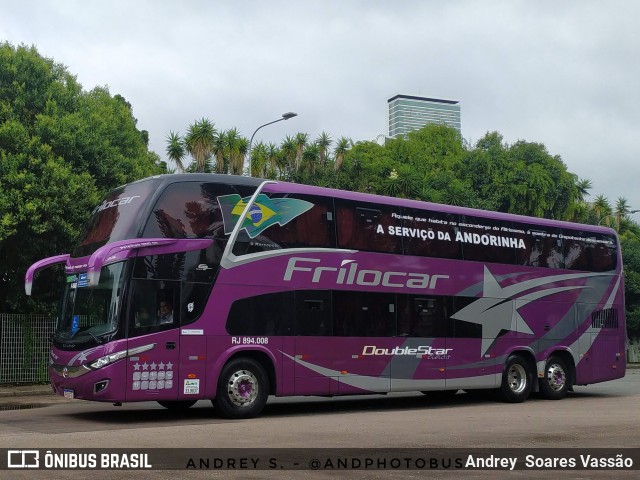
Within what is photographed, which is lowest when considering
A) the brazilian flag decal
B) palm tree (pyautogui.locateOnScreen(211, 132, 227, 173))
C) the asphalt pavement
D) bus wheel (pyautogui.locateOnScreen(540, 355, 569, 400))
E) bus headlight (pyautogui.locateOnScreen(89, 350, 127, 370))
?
the asphalt pavement

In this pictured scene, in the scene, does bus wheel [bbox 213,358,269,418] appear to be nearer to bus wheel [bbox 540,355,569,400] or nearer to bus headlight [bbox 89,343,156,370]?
bus headlight [bbox 89,343,156,370]

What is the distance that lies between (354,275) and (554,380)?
689cm

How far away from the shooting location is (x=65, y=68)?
24969 mm

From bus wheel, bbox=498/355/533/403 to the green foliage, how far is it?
1192 cm

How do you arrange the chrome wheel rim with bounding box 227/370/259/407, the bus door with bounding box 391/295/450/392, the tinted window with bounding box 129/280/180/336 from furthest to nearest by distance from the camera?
the bus door with bounding box 391/295/450/392 < the chrome wheel rim with bounding box 227/370/259/407 < the tinted window with bounding box 129/280/180/336

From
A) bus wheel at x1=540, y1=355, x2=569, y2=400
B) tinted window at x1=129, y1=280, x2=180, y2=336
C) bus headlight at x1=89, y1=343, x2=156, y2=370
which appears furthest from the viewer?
bus wheel at x1=540, y1=355, x2=569, y2=400

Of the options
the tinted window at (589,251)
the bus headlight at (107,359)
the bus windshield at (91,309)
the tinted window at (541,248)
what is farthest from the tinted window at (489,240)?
the bus headlight at (107,359)

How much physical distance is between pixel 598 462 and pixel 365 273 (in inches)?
315

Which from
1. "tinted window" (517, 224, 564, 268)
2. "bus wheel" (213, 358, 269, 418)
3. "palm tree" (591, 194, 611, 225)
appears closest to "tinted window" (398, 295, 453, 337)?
"tinted window" (517, 224, 564, 268)

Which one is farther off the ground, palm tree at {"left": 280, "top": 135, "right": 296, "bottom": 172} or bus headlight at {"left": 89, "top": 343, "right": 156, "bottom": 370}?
palm tree at {"left": 280, "top": 135, "right": 296, "bottom": 172}

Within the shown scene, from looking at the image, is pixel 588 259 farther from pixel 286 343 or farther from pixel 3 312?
pixel 3 312

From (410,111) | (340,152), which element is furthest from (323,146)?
(410,111)

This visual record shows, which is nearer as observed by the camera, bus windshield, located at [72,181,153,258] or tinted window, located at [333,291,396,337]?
bus windshield, located at [72,181,153,258]

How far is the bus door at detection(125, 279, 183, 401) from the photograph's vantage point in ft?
44.3
